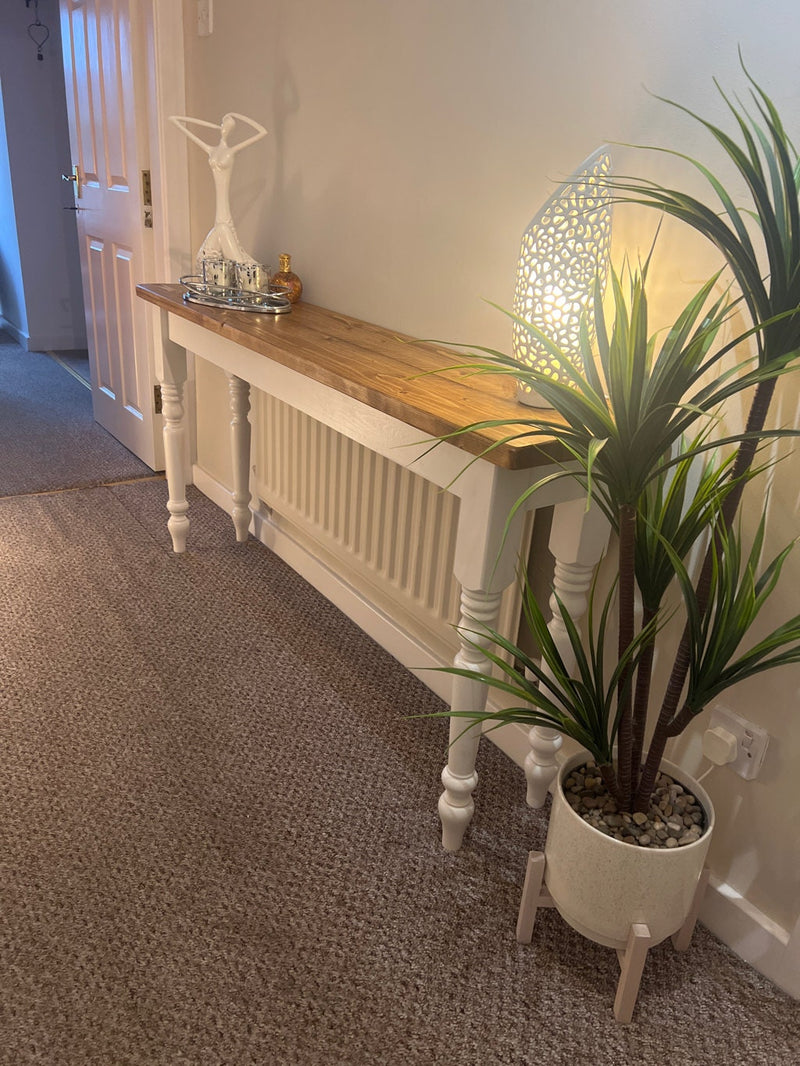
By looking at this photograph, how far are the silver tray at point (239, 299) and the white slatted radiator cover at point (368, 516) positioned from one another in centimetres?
31

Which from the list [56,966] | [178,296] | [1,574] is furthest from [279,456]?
[56,966]

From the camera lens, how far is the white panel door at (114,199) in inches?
108

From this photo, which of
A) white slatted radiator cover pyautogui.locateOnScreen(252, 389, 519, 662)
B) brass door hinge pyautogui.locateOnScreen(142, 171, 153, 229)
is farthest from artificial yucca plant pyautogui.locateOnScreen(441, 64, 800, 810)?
brass door hinge pyautogui.locateOnScreen(142, 171, 153, 229)

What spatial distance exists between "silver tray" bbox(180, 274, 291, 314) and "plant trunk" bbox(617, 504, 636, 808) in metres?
1.20

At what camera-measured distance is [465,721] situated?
140cm

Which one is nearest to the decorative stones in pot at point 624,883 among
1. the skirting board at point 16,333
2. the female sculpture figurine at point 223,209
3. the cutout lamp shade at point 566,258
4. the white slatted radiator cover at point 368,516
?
the white slatted radiator cover at point 368,516

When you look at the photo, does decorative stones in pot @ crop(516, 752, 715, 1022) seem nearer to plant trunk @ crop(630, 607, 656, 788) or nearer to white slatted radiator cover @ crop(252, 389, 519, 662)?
plant trunk @ crop(630, 607, 656, 788)

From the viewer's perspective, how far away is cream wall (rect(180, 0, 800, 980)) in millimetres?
1229

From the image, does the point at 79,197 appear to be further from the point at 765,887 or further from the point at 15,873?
the point at 765,887

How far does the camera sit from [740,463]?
1.09 meters

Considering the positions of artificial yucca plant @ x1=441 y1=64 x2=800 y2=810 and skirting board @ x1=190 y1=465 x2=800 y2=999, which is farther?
skirting board @ x1=190 y1=465 x2=800 y2=999

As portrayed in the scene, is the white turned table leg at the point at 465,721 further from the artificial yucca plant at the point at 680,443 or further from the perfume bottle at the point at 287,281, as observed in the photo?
the perfume bottle at the point at 287,281

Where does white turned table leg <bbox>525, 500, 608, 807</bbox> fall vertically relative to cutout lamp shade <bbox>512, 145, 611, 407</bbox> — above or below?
below

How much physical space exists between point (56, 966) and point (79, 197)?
9.90 ft
